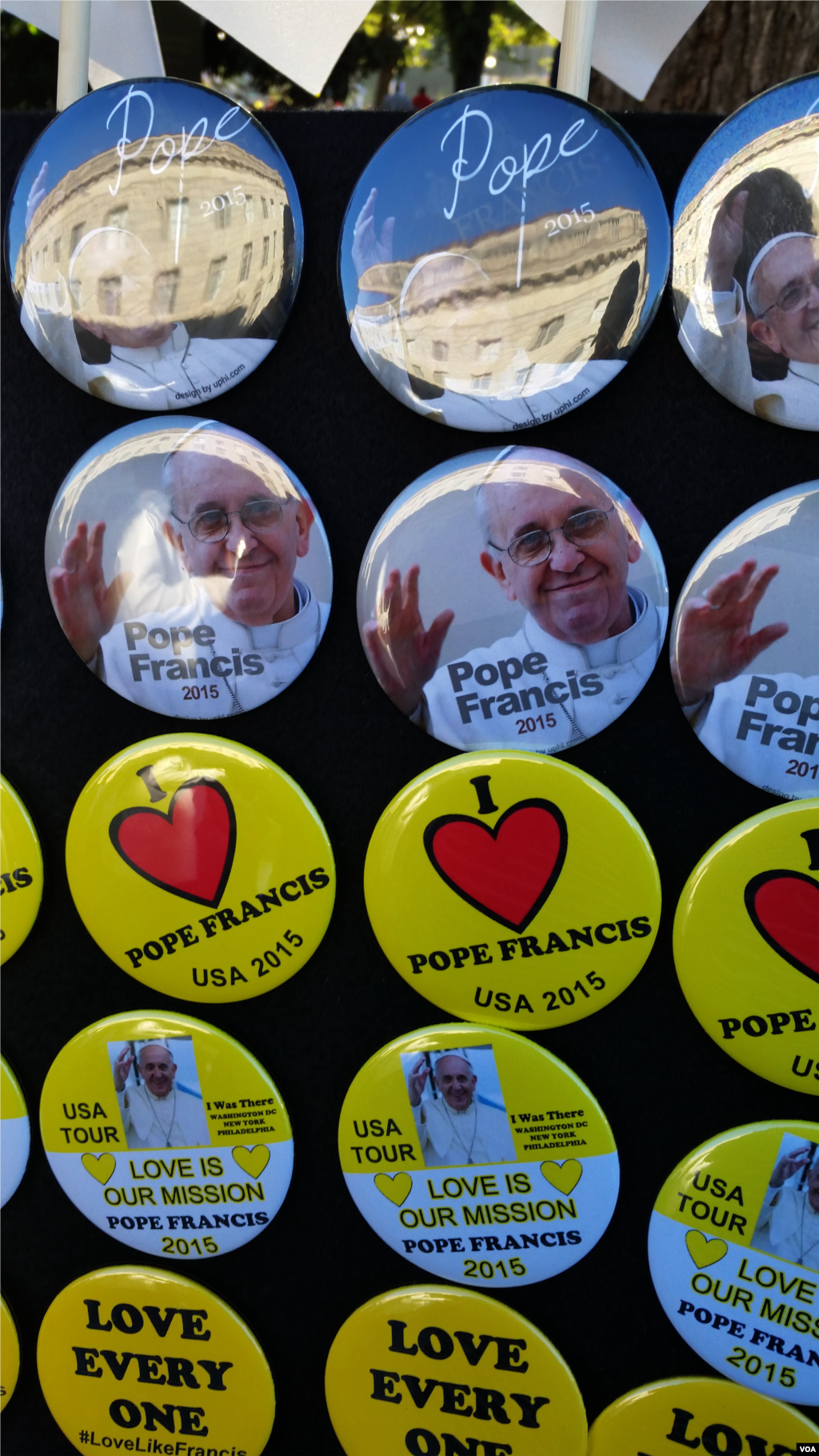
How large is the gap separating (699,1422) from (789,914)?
0.37 metres

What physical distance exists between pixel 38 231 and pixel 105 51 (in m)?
0.26

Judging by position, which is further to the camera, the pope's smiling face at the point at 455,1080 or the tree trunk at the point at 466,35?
the tree trunk at the point at 466,35

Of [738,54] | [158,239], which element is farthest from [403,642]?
[738,54]

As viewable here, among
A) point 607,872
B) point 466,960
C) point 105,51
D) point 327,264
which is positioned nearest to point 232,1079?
point 466,960

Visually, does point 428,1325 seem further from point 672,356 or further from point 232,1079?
point 672,356

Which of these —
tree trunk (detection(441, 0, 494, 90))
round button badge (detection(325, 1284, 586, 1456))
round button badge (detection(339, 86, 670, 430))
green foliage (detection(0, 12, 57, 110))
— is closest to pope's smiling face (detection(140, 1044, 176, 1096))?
round button badge (detection(325, 1284, 586, 1456))

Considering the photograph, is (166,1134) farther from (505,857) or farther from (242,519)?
(242,519)

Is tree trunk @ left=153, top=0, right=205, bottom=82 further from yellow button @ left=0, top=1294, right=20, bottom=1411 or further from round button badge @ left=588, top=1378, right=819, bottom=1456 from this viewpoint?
round button badge @ left=588, top=1378, right=819, bottom=1456

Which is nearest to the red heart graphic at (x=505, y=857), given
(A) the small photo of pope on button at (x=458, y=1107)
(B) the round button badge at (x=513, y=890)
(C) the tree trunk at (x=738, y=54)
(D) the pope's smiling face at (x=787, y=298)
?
(B) the round button badge at (x=513, y=890)

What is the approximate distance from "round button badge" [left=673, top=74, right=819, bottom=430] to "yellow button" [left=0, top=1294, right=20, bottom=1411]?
2.79 feet

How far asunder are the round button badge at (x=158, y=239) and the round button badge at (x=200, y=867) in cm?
25

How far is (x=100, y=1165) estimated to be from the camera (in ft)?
Result: 2.23

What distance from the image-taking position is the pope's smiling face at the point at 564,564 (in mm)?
579

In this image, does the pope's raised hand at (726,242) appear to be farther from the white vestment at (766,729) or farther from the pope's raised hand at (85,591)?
the pope's raised hand at (85,591)
